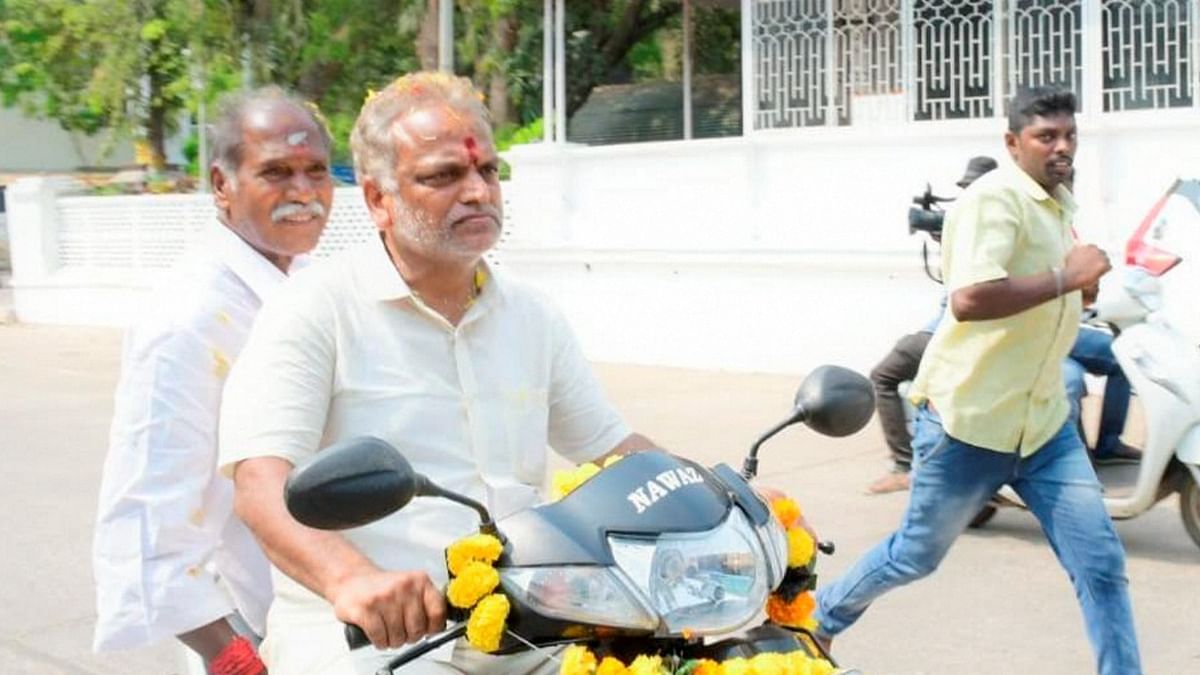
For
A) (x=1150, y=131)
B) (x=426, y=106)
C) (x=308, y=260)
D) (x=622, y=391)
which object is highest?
(x=1150, y=131)

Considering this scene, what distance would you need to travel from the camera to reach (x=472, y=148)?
2.40 meters

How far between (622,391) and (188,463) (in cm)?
843

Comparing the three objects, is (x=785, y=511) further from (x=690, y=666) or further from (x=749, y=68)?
(x=749, y=68)

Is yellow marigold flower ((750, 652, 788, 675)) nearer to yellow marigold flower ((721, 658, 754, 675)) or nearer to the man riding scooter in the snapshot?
yellow marigold flower ((721, 658, 754, 675))

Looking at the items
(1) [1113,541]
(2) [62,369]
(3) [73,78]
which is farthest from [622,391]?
(3) [73,78]

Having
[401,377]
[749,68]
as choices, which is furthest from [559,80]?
[401,377]

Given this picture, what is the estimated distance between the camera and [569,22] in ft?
54.7

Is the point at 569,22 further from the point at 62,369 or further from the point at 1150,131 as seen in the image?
the point at 1150,131

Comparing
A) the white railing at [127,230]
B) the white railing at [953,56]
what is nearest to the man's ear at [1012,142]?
the white railing at [953,56]

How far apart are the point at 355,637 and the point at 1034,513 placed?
2647mm

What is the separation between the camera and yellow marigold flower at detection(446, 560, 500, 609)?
197 cm

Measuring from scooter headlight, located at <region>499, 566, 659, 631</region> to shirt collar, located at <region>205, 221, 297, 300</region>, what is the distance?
1.06 meters

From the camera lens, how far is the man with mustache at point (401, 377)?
230 centimetres

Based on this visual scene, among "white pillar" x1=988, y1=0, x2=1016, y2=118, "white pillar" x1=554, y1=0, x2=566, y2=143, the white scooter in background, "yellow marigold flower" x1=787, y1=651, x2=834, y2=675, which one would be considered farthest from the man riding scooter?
"white pillar" x1=554, y1=0, x2=566, y2=143
